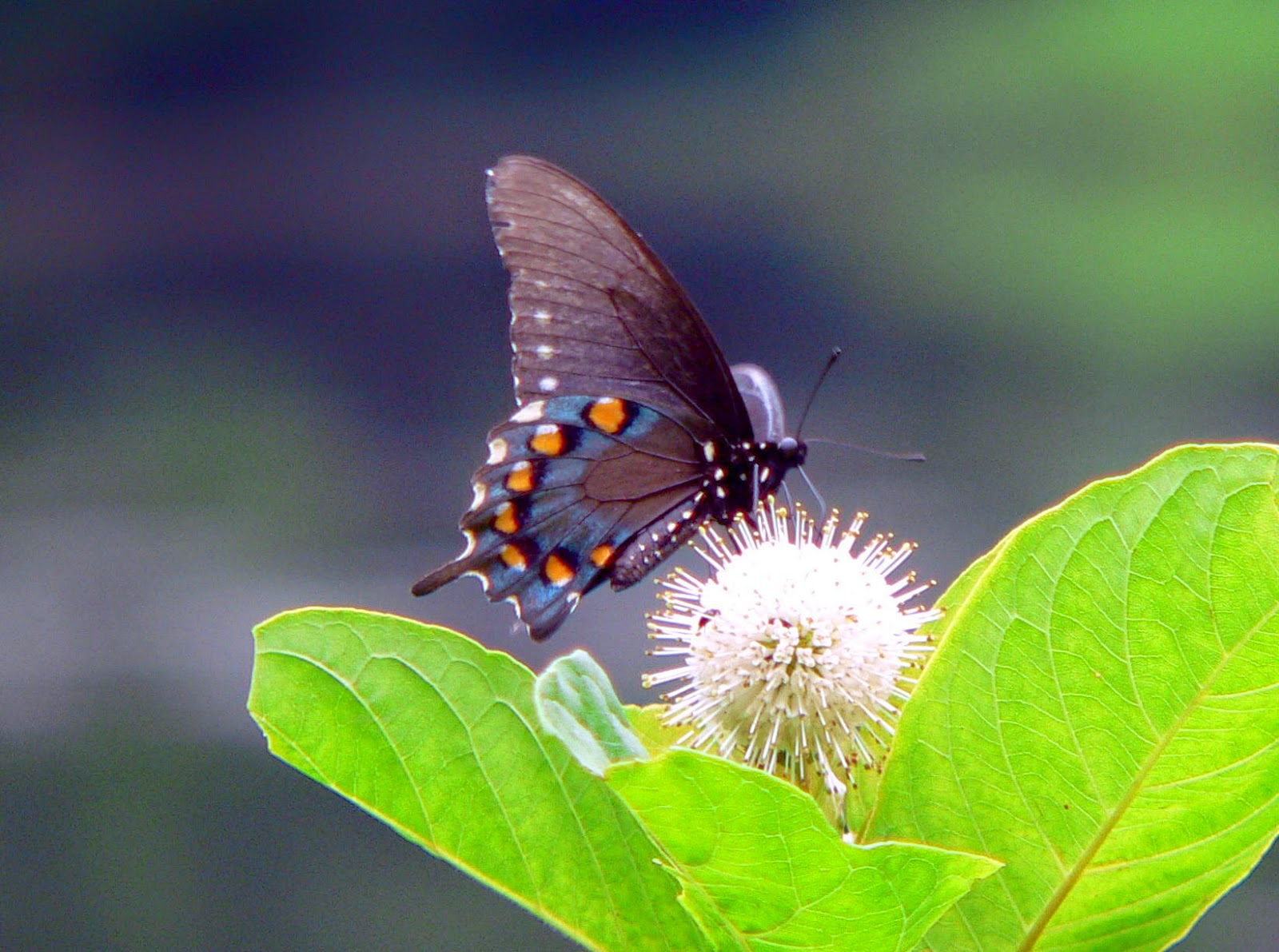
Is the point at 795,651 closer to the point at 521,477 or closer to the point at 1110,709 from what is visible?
the point at 1110,709

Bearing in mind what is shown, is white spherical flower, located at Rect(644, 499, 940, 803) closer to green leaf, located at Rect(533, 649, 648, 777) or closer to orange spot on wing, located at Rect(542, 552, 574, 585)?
green leaf, located at Rect(533, 649, 648, 777)

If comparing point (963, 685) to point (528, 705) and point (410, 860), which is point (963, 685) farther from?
point (410, 860)

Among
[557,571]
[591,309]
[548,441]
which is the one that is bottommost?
[557,571]

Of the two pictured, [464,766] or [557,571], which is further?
[557,571]

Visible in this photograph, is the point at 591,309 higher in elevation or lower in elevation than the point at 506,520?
higher

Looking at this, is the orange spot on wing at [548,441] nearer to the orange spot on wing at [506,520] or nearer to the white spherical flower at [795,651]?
the orange spot on wing at [506,520]

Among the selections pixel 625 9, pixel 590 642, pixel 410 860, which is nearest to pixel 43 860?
pixel 410 860

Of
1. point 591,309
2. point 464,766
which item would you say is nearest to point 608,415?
point 591,309

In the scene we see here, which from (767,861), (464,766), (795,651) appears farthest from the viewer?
(795,651)
